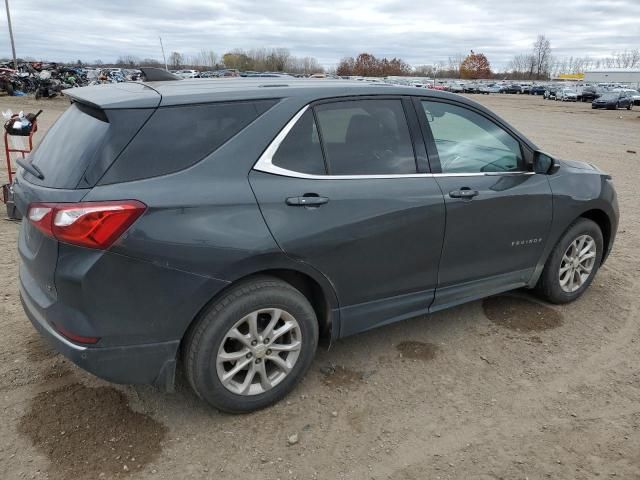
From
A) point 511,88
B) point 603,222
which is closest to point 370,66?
point 511,88

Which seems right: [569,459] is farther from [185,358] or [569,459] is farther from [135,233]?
[135,233]

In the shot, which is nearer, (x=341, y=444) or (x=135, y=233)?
(x=135, y=233)

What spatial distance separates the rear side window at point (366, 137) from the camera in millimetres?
3055

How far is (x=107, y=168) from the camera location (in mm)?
2438

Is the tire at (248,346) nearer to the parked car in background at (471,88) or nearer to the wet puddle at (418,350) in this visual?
the wet puddle at (418,350)

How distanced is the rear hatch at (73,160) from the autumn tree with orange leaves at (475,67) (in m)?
155

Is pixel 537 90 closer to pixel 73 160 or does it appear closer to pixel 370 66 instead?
pixel 370 66

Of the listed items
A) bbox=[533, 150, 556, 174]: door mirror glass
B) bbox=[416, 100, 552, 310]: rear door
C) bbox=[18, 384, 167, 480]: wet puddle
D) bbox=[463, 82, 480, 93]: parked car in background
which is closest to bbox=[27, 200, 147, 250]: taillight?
bbox=[18, 384, 167, 480]: wet puddle

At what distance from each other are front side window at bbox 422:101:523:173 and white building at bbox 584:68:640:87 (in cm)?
10760

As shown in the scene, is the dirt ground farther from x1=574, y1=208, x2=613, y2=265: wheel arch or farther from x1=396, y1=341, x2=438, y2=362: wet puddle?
x1=574, y1=208, x2=613, y2=265: wheel arch

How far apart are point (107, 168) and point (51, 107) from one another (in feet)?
83.6

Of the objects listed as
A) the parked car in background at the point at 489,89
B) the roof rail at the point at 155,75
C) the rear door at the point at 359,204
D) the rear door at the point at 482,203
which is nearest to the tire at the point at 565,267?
the rear door at the point at 482,203

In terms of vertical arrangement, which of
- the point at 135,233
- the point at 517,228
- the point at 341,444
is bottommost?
the point at 341,444

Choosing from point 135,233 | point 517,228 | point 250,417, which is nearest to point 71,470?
point 250,417
